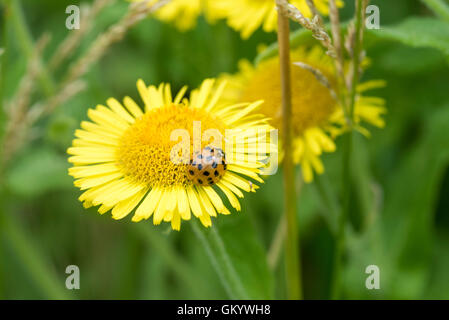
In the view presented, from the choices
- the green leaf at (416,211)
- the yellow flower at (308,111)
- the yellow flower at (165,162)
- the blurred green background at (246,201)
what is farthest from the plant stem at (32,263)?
the green leaf at (416,211)

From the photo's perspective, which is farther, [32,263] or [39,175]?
[39,175]

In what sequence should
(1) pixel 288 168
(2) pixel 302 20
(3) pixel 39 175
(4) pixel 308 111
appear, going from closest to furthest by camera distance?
(2) pixel 302 20, (1) pixel 288 168, (4) pixel 308 111, (3) pixel 39 175

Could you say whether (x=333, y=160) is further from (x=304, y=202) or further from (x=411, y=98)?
(x=411, y=98)

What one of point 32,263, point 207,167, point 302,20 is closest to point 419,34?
point 302,20

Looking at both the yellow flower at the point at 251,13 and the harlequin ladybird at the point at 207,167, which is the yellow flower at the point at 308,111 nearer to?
the yellow flower at the point at 251,13

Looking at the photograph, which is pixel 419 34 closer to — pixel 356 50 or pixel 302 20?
pixel 356 50

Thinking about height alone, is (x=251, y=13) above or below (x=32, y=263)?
above

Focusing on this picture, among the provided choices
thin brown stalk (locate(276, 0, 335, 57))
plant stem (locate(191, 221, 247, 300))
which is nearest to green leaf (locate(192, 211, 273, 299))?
plant stem (locate(191, 221, 247, 300))
